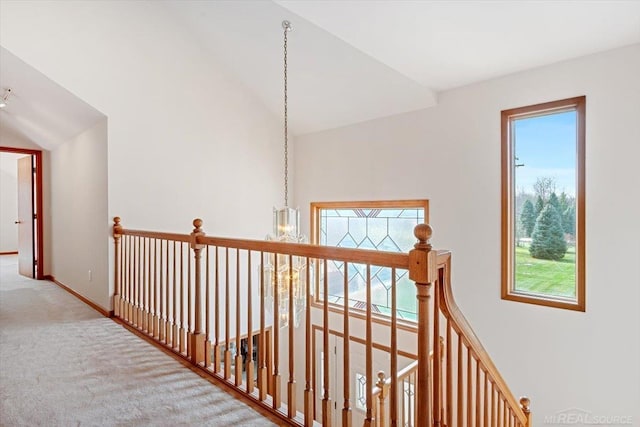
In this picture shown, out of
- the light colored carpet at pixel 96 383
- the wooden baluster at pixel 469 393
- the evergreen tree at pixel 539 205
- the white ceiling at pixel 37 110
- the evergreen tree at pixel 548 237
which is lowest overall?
the light colored carpet at pixel 96 383

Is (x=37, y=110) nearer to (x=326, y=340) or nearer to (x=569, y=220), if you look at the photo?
(x=326, y=340)

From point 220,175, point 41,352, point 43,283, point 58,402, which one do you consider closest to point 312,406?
point 58,402

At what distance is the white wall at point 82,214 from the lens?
3.91 m

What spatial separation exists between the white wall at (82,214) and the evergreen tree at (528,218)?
4.20 meters

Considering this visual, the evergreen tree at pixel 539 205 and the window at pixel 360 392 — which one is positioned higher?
the evergreen tree at pixel 539 205

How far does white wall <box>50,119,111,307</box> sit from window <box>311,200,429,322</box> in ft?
8.29

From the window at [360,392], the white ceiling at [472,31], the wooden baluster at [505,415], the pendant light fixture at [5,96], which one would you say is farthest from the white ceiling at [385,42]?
the window at [360,392]

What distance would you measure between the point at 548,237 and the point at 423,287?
8.78ft

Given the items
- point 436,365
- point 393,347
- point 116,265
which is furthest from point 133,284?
point 436,365

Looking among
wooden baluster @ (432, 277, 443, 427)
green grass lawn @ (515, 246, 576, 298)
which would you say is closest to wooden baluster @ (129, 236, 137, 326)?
wooden baluster @ (432, 277, 443, 427)

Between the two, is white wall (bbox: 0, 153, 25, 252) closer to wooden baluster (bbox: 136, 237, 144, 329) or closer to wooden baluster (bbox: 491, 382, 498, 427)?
wooden baluster (bbox: 136, 237, 144, 329)

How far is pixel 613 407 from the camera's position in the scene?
3.00 m

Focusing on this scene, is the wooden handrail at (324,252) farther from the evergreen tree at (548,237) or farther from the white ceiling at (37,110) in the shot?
the evergreen tree at (548,237)

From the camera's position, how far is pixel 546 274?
3.42m
